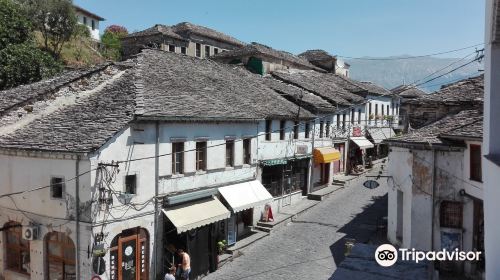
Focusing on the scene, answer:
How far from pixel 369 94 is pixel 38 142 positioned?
115ft

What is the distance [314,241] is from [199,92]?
10269mm

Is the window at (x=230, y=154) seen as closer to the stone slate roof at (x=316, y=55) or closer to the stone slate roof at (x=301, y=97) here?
the stone slate roof at (x=301, y=97)

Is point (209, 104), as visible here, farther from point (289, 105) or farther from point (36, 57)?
point (36, 57)

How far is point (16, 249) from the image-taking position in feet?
61.2

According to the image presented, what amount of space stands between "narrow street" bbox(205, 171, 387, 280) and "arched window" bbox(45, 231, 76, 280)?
6.15m

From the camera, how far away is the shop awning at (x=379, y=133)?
147 feet

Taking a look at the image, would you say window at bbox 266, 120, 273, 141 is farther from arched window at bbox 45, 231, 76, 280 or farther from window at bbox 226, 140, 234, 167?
arched window at bbox 45, 231, 76, 280

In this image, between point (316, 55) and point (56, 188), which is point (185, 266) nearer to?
point (56, 188)

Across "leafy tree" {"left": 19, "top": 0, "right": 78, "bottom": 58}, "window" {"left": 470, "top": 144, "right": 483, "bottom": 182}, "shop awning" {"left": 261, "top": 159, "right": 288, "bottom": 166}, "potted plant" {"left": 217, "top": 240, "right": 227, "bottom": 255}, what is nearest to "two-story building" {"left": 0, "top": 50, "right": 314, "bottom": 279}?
"potted plant" {"left": 217, "top": 240, "right": 227, "bottom": 255}

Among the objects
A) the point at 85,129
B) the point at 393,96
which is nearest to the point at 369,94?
the point at 393,96

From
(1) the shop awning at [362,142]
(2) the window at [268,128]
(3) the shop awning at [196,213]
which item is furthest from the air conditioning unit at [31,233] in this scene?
(1) the shop awning at [362,142]

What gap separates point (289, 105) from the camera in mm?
30688

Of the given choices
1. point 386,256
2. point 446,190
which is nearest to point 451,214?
point 446,190

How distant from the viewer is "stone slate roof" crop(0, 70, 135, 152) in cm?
1616
